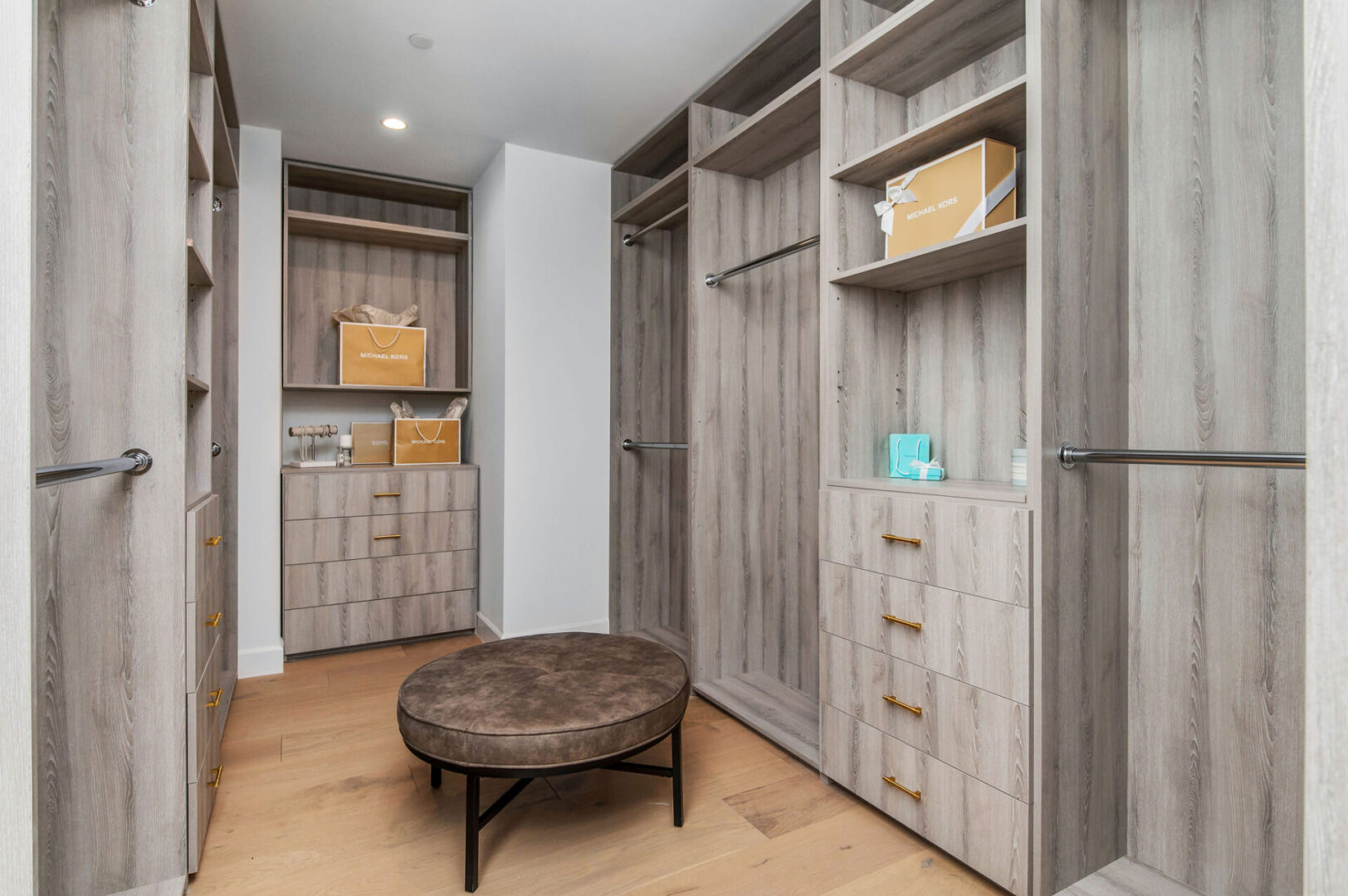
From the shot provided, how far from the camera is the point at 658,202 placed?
11.2 ft

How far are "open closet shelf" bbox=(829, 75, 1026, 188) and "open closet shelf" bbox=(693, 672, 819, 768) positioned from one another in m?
1.84

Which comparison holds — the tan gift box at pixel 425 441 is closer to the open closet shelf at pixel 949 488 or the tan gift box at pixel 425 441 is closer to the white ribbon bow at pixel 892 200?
the open closet shelf at pixel 949 488

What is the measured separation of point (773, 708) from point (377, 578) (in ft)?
6.71

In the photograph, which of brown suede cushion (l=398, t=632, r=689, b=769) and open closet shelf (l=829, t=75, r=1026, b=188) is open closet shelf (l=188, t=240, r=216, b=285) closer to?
brown suede cushion (l=398, t=632, r=689, b=769)

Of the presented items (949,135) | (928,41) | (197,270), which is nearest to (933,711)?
(949,135)

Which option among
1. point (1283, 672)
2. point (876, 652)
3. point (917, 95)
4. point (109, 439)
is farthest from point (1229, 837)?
point (109, 439)

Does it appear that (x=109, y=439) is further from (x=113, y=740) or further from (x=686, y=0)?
(x=686, y=0)

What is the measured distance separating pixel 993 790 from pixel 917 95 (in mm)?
2050

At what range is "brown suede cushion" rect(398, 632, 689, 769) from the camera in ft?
5.45

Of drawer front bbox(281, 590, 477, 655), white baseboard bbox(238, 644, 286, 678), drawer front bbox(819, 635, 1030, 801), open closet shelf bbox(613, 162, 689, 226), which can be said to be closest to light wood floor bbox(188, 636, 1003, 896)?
drawer front bbox(819, 635, 1030, 801)

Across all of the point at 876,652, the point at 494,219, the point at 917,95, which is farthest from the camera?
the point at 494,219

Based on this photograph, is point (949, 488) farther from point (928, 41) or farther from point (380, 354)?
point (380, 354)

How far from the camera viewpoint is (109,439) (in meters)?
1.53

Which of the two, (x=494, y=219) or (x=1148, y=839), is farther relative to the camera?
(x=494, y=219)
